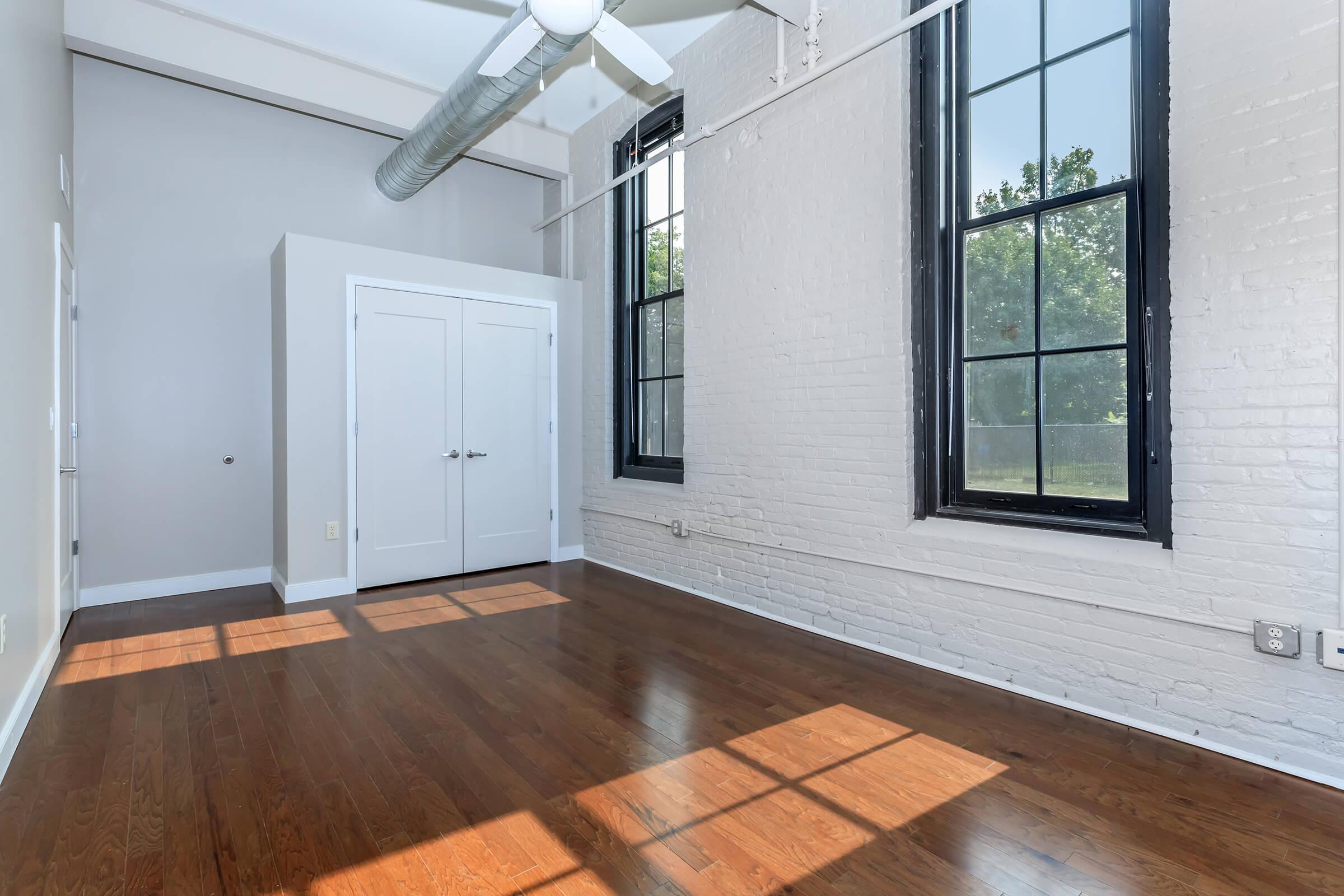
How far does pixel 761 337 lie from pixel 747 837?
276cm

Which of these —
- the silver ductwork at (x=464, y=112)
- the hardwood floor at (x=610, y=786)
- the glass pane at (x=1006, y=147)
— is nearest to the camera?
the hardwood floor at (x=610, y=786)

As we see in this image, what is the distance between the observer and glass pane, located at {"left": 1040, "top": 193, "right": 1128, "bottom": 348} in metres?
2.59

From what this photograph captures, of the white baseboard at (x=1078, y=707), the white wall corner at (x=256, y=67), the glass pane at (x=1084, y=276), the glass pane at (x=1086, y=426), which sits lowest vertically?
the white baseboard at (x=1078, y=707)

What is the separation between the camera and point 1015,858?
1726 millimetres

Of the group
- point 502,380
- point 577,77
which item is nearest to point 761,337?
point 502,380

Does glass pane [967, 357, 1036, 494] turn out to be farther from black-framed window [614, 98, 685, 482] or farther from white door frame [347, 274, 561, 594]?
white door frame [347, 274, 561, 594]

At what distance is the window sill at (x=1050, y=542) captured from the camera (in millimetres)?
2445

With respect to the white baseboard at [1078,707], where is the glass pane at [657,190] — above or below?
above

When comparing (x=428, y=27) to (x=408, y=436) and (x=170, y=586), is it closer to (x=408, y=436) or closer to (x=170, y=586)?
(x=408, y=436)

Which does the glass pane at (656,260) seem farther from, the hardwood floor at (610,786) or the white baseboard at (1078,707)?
the hardwood floor at (610,786)

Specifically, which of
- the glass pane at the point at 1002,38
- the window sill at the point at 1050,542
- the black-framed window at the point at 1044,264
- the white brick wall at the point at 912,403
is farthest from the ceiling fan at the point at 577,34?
the window sill at the point at 1050,542

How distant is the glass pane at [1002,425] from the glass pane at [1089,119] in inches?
29.9

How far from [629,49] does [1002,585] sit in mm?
2755

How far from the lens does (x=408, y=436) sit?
4.70 m
